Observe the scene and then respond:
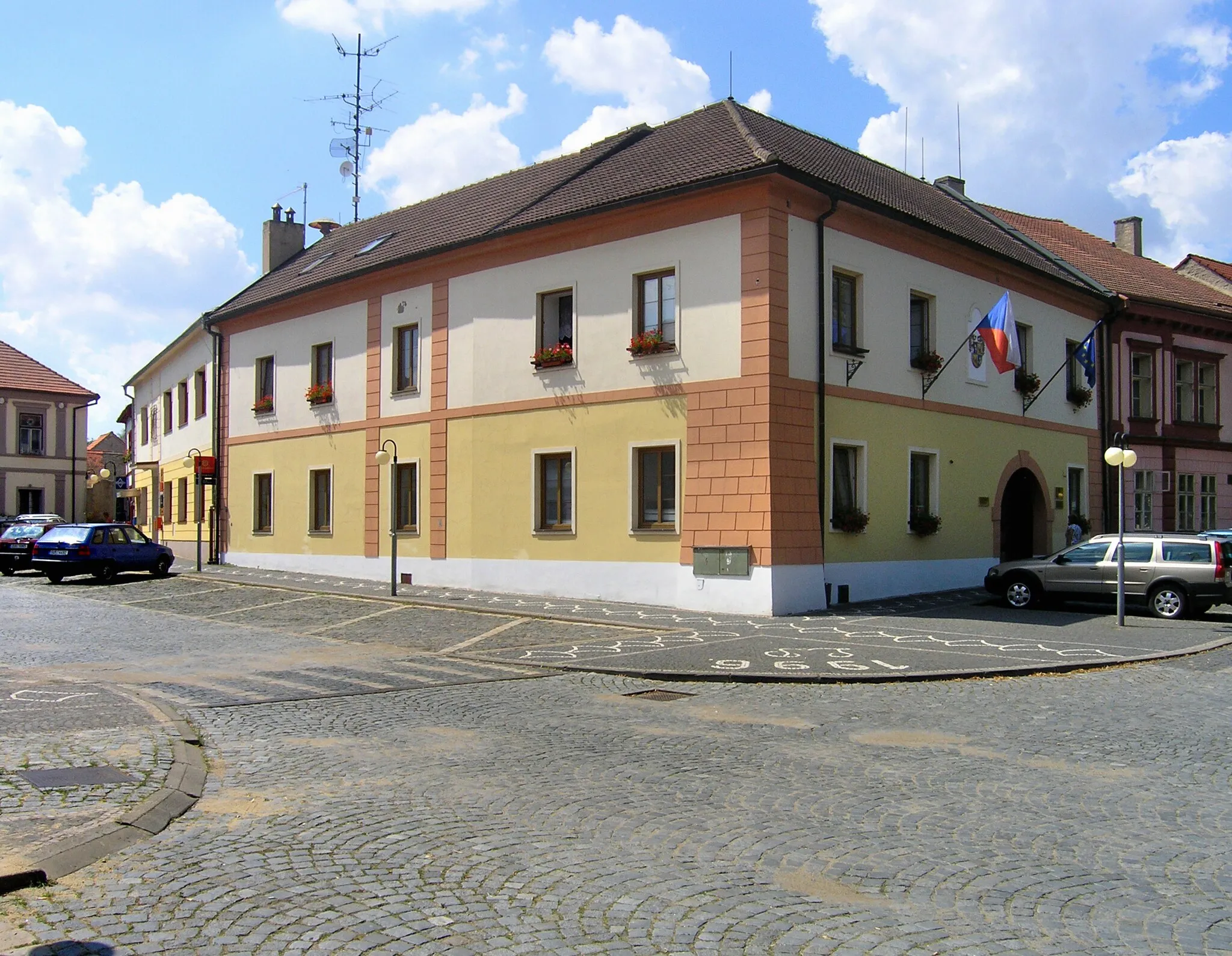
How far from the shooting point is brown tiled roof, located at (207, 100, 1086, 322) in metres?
21.1

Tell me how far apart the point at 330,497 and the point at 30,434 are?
139ft

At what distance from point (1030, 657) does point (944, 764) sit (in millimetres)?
6800

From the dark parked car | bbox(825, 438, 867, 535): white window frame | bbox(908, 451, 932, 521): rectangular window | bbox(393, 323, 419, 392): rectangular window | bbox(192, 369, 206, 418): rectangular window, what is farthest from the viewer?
bbox(192, 369, 206, 418): rectangular window

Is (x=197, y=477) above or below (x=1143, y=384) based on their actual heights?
below

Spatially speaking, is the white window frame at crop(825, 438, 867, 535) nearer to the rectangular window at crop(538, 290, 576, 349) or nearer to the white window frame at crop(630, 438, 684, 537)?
the white window frame at crop(630, 438, 684, 537)

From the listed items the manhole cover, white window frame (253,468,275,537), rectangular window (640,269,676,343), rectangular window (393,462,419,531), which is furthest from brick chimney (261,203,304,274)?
the manhole cover

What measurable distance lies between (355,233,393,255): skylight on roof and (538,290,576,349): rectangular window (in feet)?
26.7

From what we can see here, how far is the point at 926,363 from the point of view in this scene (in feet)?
76.1

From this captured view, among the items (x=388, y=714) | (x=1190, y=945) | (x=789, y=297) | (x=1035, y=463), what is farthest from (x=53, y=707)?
(x=1035, y=463)

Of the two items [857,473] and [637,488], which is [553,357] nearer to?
[637,488]

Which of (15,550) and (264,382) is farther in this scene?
(264,382)

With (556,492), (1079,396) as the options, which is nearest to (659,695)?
(556,492)

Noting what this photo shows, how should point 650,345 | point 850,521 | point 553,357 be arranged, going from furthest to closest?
point 553,357 < point 650,345 < point 850,521

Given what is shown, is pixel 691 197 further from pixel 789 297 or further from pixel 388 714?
pixel 388 714
